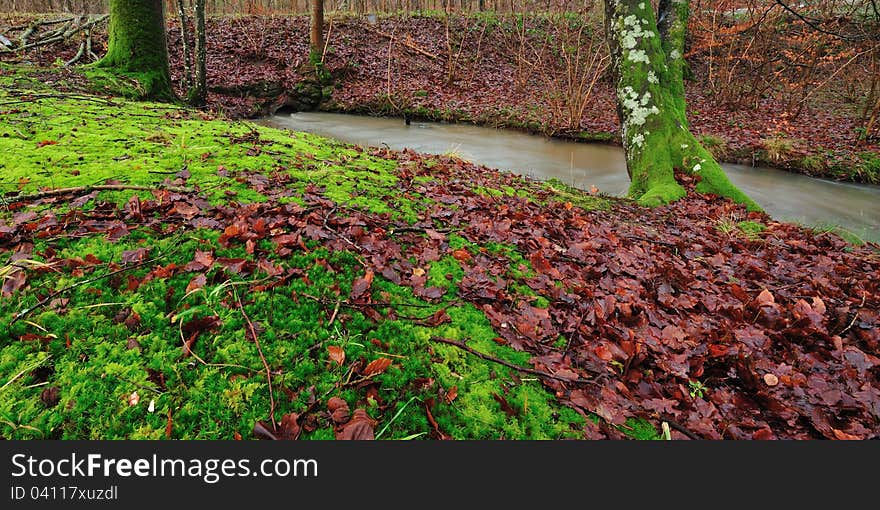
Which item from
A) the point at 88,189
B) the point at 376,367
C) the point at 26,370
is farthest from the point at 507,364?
the point at 88,189

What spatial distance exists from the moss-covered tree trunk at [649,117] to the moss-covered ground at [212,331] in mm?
4442

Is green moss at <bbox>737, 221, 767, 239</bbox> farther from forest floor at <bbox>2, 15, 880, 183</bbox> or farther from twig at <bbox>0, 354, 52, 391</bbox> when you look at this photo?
forest floor at <bbox>2, 15, 880, 183</bbox>

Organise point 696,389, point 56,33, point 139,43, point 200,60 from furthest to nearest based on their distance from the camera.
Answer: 1. point 56,33
2. point 200,60
3. point 139,43
4. point 696,389

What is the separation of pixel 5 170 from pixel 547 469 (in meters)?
4.09

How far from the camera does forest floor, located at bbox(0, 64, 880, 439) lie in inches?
64.4

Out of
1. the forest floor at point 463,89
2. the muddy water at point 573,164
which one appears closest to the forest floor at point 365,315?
the muddy water at point 573,164

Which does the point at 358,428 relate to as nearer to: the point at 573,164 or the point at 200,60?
the point at 573,164

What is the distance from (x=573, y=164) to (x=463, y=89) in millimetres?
7872

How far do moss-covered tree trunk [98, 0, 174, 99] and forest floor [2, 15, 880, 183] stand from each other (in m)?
4.35

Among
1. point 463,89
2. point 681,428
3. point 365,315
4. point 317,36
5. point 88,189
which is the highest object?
point 317,36

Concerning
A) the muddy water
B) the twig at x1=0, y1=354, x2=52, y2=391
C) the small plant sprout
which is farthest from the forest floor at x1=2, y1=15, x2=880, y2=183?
the twig at x1=0, y1=354, x2=52, y2=391

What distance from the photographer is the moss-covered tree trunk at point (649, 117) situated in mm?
6434

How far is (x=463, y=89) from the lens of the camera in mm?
17000

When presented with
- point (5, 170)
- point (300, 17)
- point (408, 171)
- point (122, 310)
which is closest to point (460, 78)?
point (300, 17)
